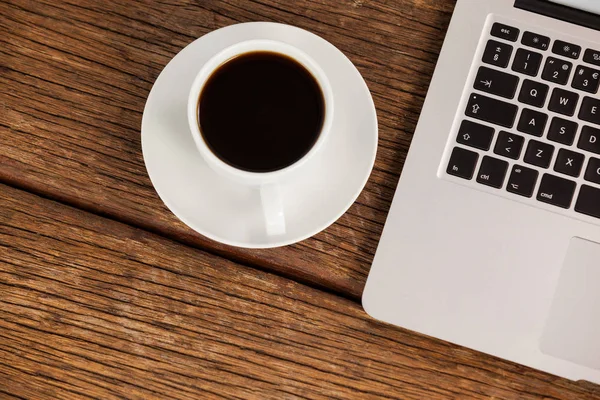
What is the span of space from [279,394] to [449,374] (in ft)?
0.55

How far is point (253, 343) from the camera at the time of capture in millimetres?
559

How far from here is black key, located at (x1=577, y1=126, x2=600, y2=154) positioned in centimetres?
53

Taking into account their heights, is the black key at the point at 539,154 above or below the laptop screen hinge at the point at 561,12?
below

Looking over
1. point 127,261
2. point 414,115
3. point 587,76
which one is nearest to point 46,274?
point 127,261

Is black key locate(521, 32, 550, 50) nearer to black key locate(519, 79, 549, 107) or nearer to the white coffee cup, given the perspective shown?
black key locate(519, 79, 549, 107)

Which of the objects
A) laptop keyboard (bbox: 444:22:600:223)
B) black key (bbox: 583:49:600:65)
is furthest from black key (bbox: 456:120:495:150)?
black key (bbox: 583:49:600:65)

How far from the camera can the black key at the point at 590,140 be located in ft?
1.73

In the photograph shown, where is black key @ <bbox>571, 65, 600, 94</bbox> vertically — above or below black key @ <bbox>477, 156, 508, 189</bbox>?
above

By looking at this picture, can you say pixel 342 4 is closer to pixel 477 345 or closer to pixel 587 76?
pixel 587 76

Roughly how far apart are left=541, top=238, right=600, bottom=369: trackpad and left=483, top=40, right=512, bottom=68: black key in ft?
0.59

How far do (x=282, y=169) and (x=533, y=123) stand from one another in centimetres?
24

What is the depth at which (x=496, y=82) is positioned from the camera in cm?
54

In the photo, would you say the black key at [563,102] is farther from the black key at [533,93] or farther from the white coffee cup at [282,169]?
the white coffee cup at [282,169]

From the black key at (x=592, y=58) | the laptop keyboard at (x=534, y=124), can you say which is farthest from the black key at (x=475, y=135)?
the black key at (x=592, y=58)
